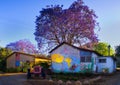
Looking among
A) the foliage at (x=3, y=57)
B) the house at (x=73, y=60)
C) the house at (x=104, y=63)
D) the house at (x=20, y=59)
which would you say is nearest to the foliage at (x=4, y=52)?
the foliage at (x=3, y=57)

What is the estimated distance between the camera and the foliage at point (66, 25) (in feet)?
163

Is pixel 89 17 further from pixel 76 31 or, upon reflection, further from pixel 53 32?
pixel 53 32

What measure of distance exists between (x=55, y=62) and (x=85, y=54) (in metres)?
4.81

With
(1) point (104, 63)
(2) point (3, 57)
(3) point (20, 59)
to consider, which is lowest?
(1) point (104, 63)

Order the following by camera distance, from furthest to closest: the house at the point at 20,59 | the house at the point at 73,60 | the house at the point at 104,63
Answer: the house at the point at 20,59, the house at the point at 104,63, the house at the point at 73,60

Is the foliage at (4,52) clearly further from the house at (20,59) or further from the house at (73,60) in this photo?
the house at (73,60)

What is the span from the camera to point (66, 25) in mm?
49938

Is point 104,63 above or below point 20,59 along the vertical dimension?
below

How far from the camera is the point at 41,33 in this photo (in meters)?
50.8

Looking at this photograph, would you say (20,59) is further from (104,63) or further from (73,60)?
(104,63)

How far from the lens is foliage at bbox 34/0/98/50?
49625mm

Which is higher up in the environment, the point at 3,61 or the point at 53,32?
the point at 53,32

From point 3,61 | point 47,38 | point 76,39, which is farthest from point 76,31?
point 3,61

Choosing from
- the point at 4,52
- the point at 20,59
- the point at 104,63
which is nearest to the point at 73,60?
the point at 104,63
